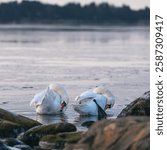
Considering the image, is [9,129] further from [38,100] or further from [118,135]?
[118,135]

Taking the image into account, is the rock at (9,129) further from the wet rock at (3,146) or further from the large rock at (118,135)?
the large rock at (118,135)

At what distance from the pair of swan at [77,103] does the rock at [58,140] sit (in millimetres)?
4344

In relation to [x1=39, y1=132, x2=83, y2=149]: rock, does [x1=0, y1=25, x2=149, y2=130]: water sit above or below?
Answer: below

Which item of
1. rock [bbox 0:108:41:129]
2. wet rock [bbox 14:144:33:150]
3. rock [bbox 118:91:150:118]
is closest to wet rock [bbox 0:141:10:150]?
wet rock [bbox 14:144:33:150]

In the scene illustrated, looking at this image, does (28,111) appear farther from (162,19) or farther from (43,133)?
(162,19)

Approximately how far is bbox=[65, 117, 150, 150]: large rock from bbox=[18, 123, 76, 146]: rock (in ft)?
16.9

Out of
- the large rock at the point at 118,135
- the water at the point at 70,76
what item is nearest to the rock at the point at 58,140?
the water at the point at 70,76

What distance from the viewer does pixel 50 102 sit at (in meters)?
18.2

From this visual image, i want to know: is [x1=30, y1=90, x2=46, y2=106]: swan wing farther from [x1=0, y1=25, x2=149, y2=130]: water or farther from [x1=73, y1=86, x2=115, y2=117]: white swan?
[x1=73, y1=86, x2=115, y2=117]: white swan

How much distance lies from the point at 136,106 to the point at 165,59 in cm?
707

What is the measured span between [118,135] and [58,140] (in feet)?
16.4

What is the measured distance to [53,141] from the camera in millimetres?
13148

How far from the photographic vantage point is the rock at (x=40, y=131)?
13594 millimetres

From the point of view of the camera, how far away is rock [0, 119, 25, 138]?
14.3 m
